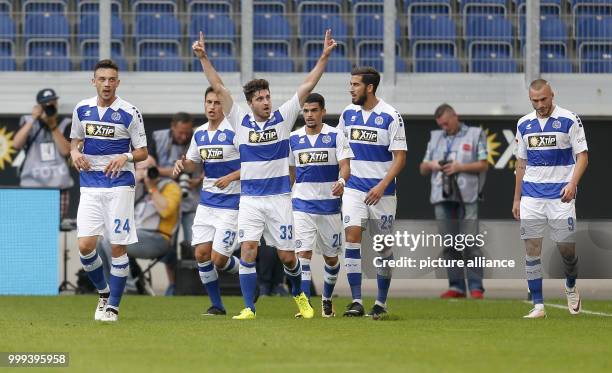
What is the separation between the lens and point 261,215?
39.7ft

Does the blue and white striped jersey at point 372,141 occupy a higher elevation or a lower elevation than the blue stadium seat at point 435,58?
lower

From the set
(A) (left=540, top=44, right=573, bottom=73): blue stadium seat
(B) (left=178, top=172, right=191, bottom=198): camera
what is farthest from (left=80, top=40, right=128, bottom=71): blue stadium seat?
(A) (left=540, top=44, right=573, bottom=73): blue stadium seat

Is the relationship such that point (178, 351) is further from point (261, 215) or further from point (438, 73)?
point (438, 73)

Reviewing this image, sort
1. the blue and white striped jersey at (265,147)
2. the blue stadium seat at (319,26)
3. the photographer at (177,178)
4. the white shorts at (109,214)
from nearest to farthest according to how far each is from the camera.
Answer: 1. the white shorts at (109,214)
2. the blue and white striped jersey at (265,147)
3. the photographer at (177,178)
4. the blue stadium seat at (319,26)

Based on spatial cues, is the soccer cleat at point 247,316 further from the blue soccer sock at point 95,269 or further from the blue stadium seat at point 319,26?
the blue stadium seat at point 319,26

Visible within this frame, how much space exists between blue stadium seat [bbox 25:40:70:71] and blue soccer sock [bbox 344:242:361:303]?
1057 centimetres

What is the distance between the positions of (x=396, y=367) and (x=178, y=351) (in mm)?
1630

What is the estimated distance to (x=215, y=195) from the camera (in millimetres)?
12898

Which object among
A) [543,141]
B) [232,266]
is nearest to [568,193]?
[543,141]

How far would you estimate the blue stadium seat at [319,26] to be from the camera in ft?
73.9

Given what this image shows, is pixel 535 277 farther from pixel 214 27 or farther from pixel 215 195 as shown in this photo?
pixel 214 27

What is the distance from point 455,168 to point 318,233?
14.6 ft

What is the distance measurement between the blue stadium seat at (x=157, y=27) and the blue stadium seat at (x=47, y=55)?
122cm

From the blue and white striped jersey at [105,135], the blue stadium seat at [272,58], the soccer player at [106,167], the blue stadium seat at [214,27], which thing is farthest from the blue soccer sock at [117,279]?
the blue stadium seat at [214,27]
